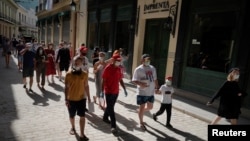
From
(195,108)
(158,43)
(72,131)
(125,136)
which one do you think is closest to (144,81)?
(125,136)

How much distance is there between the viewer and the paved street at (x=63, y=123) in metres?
5.24

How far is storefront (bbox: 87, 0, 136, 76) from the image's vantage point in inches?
508

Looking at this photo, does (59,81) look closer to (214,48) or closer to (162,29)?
(162,29)

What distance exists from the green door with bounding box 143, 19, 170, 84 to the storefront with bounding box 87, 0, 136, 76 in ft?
3.20

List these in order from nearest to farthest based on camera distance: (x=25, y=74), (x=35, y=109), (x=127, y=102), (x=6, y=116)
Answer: (x=6, y=116) → (x=35, y=109) → (x=127, y=102) → (x=25, y=74)

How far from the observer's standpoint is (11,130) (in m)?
5.30

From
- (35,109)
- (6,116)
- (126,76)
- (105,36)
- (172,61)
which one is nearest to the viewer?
(6,116)

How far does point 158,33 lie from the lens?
446 inches

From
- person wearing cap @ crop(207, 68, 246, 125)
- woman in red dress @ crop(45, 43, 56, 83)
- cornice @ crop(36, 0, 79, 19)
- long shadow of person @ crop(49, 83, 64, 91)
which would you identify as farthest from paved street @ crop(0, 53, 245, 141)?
cornice @ crop(36, 0, 79, 19)

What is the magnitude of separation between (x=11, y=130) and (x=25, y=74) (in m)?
4.35

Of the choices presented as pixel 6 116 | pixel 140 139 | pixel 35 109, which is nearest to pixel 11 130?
pixel 6 116

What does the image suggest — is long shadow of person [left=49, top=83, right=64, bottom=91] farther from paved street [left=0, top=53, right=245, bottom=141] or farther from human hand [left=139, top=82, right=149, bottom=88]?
human hand [left=139, top=82, right=149, bottom=88]

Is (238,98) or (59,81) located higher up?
(238,98)

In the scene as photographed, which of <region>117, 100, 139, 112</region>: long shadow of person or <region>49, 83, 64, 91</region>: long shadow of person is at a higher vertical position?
<region>49, 83, 64, 91</region>: long shadow of person
